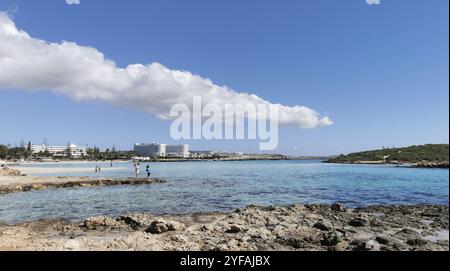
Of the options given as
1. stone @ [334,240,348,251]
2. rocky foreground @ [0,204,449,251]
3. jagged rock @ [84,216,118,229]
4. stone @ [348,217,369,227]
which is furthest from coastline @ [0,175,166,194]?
stone @ [334,240,348,251]

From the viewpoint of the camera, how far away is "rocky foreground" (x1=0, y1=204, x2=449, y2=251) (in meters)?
14.9

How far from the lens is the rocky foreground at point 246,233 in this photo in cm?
1490

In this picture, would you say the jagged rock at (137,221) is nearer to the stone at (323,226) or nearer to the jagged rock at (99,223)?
the jagged rock at (99,223)

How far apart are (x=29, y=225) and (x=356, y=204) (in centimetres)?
2478

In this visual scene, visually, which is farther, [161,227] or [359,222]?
[359,222]

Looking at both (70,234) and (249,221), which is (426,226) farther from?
(70,234)

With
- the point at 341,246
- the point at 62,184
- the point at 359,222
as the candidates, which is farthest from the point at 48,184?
the point at 341,246

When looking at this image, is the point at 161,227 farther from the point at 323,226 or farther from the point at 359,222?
the point at 359,222

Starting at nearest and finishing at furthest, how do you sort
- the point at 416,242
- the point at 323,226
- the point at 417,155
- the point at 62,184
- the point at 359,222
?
the point at 416,242
the point at 323,226
the point at 359,222
the point at 62,184
the point at 417,155

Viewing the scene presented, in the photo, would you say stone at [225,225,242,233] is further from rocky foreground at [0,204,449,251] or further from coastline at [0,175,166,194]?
coastline at [0,175,166,194]

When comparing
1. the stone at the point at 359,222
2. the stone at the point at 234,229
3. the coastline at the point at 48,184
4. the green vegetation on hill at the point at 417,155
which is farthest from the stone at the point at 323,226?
the green vegetation on hill at the point at 417,155

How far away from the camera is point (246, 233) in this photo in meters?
17.0

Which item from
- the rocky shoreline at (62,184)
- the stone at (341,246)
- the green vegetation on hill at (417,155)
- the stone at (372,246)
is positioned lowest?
the rocky shoreline at (62,184)
